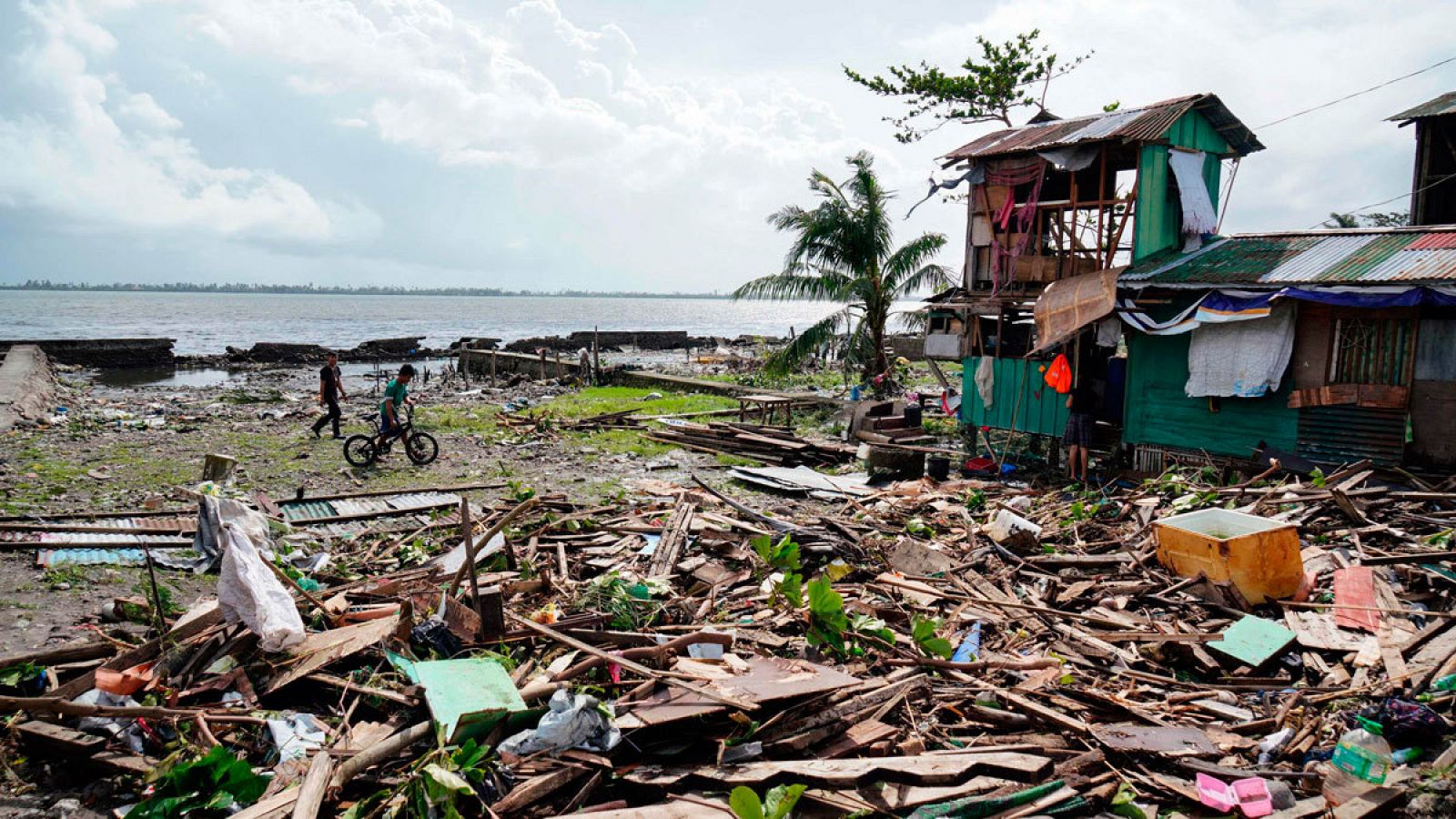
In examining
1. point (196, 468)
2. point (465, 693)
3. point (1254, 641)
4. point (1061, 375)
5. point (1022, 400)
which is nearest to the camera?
point (465, 693)

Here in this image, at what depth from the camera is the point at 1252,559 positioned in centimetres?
Answer: 716

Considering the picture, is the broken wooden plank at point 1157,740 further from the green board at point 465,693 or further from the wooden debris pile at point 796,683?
the green board at point 465,693

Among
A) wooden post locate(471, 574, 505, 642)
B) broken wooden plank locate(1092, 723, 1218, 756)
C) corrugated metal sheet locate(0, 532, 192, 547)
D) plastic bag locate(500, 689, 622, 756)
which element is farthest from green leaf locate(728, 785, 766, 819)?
corrugated metal sheet locate(0, 532, 192, 547)

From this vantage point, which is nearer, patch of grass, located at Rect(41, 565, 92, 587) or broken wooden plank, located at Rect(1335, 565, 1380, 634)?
broken wooden plank, located at Rect(1335, 565, 1380, 634)

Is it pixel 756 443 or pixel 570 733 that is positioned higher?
pixel 756 443

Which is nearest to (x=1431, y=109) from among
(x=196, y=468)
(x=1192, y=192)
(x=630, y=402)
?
(x=1192, y=192)

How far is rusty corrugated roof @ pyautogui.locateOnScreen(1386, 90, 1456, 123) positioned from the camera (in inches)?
654

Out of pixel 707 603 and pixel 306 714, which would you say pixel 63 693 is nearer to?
pixel 306 714

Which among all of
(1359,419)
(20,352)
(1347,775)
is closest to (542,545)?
(1347,775)

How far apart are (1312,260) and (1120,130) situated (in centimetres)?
358

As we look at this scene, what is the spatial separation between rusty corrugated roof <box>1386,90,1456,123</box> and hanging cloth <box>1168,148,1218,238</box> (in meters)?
5.73

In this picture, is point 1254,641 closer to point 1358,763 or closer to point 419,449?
point 1358,763

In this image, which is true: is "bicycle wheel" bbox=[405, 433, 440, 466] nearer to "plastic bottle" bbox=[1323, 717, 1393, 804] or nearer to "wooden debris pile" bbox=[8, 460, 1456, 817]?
"wooden debris pile" bbox=[8, 460, 1456, 817]

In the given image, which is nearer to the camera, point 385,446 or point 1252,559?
point 1252,559
